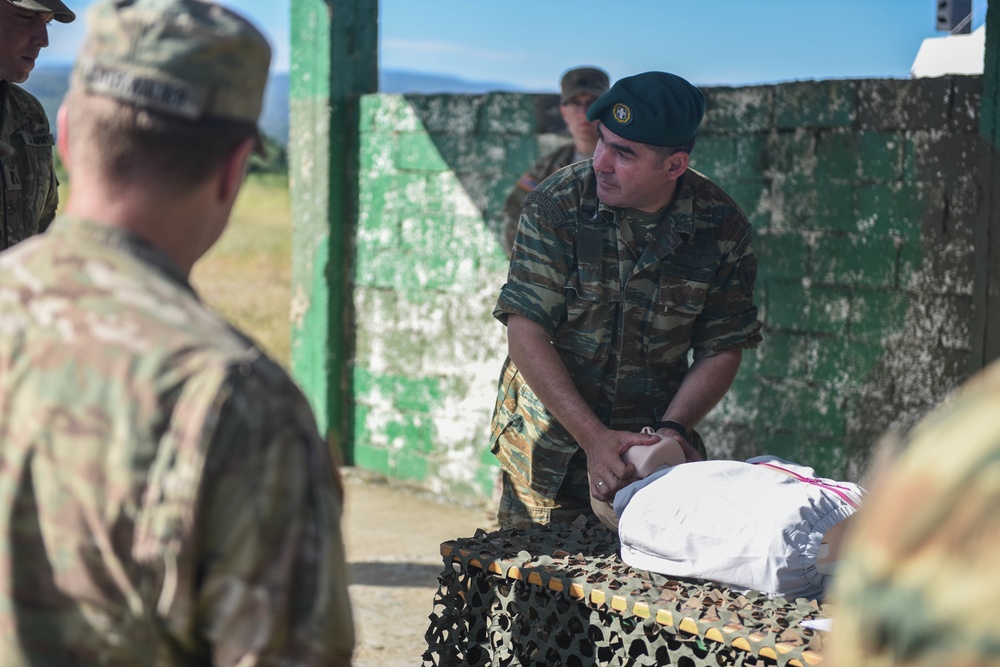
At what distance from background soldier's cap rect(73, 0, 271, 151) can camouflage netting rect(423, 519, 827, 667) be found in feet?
4.38

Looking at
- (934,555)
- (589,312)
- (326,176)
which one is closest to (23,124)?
(589,312)

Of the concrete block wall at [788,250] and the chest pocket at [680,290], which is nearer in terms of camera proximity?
the chest pocket at [680,290]

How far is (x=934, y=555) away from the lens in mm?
755

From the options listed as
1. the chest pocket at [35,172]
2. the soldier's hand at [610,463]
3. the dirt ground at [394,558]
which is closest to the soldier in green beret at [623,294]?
the soldier's hand at [610,463]

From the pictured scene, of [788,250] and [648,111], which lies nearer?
[648,111]

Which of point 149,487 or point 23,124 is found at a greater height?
point 23,124

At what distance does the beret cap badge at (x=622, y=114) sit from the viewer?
2.93 metres

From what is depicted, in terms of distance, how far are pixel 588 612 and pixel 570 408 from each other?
68cm

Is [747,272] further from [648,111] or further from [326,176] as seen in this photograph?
[326,176]

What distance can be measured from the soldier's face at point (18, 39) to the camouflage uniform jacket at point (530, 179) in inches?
89.2

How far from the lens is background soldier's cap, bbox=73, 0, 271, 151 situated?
4.02 ft

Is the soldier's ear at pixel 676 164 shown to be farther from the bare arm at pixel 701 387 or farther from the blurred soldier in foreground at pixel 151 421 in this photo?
the blurred soldier in foreground at pixel 151 421

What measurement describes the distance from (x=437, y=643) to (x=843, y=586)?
1865 millimetres

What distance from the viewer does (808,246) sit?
16.0ft
